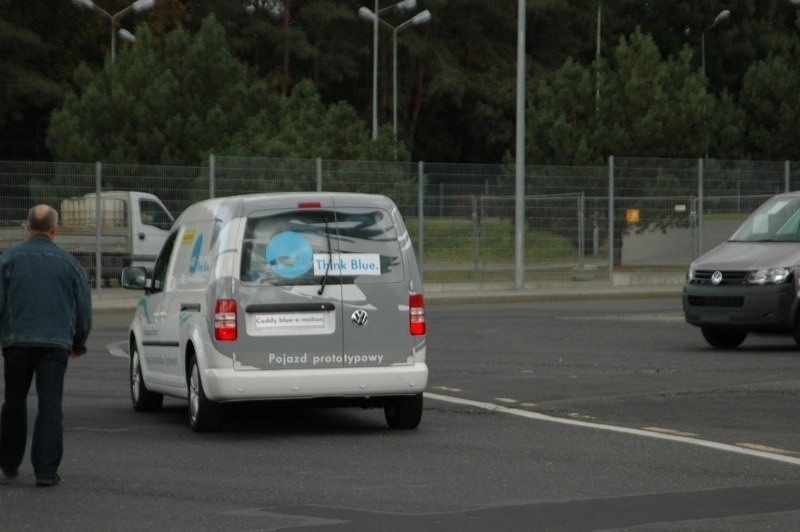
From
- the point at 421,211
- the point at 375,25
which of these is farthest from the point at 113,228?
the point at 375,25

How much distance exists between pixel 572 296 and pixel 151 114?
40.2 feet

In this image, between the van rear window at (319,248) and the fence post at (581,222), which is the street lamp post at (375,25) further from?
the van rear window at (319,248)

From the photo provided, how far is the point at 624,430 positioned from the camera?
13.0 m

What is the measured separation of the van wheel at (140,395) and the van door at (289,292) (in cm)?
229

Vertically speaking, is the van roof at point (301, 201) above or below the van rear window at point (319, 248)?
above

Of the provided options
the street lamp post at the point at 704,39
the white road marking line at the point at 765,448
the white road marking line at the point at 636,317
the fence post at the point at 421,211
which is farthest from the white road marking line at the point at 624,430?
the street lamp post at the point at 704,39

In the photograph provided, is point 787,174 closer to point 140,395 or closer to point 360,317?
point 140,395

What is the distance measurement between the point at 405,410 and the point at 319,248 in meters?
1.38

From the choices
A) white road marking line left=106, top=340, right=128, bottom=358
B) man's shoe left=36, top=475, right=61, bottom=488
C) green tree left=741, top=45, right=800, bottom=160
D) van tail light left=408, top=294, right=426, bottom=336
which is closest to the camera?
man's shoe left=36, top=475, right=61, bottom=488

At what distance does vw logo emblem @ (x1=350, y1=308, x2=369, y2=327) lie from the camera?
42.0 ft

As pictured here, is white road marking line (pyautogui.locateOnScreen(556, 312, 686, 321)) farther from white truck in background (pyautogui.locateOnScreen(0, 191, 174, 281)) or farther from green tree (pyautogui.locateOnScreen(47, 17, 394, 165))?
green tree (pyautogui.locateOnScreen(47, 17, 394, 165))

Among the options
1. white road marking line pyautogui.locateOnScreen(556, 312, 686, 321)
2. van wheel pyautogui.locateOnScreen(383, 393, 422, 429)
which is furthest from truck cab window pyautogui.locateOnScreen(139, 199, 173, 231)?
van wheel pyautogui.locateOnScreen(383, 393, 422, 429)

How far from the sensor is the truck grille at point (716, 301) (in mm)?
20328

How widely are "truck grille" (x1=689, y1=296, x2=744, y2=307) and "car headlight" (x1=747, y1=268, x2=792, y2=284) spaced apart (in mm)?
254
